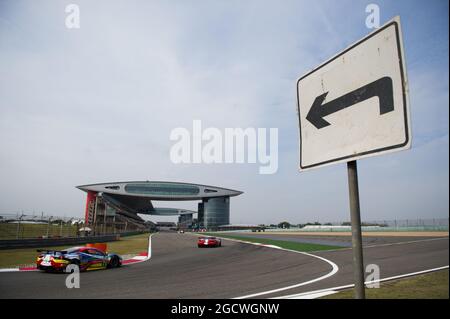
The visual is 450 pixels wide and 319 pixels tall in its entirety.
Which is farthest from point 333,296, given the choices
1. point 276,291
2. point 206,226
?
point 206,226

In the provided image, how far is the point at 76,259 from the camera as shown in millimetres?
10445

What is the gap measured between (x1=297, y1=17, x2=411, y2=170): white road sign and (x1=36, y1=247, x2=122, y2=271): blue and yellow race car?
10.8 metres

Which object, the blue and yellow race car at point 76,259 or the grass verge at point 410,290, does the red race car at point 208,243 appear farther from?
the grass verge at point 410,290

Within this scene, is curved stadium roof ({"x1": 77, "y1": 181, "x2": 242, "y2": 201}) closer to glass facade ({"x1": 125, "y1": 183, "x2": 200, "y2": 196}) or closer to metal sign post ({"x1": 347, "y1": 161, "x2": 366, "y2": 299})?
glass facade ({"x1": 125, "y1": 183, "x2": 200, "y2": 196})

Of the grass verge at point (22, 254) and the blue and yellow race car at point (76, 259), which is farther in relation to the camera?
the grass verge at point (22, 254)

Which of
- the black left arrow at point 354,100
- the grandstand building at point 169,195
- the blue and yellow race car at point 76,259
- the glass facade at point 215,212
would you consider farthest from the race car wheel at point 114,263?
the glass facade at point 215,212

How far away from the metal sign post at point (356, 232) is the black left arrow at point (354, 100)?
1.47 ft

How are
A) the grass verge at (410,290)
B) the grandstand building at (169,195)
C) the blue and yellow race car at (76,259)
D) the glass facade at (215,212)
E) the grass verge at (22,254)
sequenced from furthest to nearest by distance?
the glass facade at (215,212), the grandstand building at (169,195), the grass verge at (22,254), the blue and yellow race car at (76,259), the grass verge at (410,290)

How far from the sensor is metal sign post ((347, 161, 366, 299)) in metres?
1.84

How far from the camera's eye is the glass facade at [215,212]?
113m

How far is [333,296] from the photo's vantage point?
5.46 metres

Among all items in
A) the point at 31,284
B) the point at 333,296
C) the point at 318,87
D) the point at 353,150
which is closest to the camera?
the point at 353,150
